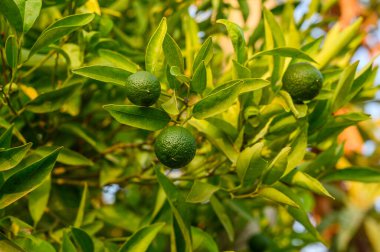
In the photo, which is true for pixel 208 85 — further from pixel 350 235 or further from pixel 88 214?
pixel 350 235

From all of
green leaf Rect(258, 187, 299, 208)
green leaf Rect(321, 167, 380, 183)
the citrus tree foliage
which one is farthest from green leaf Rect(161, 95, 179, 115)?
green leaf Rect(321, 167, 380, 183)

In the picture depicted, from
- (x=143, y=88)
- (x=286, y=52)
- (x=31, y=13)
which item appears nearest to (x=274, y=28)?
(x=286, y=52)

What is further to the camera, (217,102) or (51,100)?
(51,100)

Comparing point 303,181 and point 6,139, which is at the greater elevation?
point 6,139

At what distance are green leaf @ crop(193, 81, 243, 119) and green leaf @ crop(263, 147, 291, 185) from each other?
13 cm

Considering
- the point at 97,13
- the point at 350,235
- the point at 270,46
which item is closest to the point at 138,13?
the point at 97,13

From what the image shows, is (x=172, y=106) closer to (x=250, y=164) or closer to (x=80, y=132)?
(x=250, y=164)

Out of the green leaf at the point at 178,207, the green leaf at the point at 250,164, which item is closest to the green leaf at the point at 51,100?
the green leaf at the point at 178,207

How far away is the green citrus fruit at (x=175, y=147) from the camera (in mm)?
796

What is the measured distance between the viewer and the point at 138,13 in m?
1.39

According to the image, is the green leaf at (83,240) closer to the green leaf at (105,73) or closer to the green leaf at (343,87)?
the green leaf at (105,73)

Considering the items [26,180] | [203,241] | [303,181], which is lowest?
[203,241]

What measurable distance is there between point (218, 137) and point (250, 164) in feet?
0.29

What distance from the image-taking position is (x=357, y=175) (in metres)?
1.05
